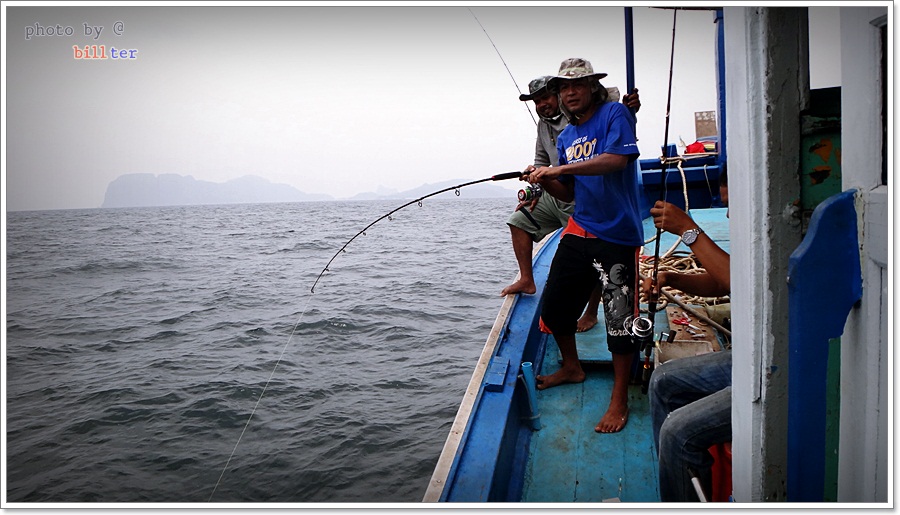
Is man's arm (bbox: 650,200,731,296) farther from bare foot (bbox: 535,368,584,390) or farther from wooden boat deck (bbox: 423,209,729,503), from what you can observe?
bare foot (bbox: 535,368,584,390)

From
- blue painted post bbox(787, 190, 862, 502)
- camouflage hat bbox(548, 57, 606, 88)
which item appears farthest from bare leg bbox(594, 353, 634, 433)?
blue painted post bbox(787, 190, 862, 502)

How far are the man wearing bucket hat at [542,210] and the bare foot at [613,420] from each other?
3.67 feet

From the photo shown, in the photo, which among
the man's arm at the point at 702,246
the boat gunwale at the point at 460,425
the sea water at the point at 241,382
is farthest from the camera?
the sea water at the point at 241,382

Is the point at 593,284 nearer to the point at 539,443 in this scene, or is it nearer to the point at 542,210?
the point at 539,443

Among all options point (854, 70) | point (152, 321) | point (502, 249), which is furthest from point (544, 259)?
point (502, 249)

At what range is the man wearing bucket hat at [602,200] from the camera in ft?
9.35

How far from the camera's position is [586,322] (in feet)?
13.9

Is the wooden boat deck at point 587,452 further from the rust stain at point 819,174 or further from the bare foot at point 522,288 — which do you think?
the rust stain at point 819,174

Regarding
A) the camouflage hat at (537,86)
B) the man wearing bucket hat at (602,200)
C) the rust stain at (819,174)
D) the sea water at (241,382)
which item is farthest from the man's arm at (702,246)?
the sea water at (241,382)

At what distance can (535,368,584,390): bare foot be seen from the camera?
354 cm

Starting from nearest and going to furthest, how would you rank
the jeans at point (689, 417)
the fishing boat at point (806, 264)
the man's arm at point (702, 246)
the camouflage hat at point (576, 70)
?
the fishing boat at point (806, 264) < the jeans at point (689, 417) < the man's arm at point (702, 246) < the camouflage hat at point (576, 70)

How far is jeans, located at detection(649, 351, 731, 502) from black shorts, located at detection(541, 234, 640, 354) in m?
0.69

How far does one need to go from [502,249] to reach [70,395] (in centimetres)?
1328

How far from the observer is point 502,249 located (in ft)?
60.6
